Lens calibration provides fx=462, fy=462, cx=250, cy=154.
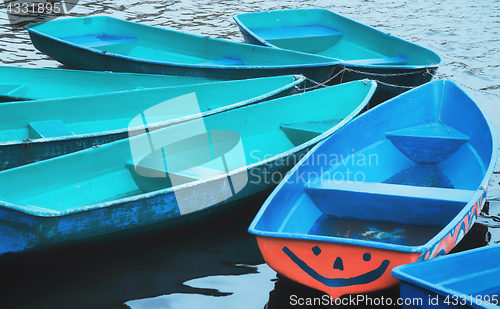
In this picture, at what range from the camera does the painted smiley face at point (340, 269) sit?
2.91m

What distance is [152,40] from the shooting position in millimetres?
7953

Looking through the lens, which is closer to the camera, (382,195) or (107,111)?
(382,195)

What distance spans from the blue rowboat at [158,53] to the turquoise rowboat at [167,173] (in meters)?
0.96

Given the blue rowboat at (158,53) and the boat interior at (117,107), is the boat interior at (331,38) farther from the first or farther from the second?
the boat interior at (117,107)

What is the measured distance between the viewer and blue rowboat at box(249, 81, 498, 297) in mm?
2957

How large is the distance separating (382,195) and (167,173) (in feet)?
→ 6.17

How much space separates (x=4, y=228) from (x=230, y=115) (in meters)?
2.54

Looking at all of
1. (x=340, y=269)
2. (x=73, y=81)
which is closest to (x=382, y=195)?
(x=340, y=269)

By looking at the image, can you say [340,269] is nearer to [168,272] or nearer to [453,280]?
[453,280]

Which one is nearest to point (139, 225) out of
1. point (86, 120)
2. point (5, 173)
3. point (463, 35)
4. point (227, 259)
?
point (227, 259)

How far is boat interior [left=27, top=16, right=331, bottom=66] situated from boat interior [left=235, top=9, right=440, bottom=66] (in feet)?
3.71

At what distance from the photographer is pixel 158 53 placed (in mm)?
7824

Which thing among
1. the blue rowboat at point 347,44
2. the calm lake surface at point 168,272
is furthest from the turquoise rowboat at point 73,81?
the calm lake surface at point 168,272

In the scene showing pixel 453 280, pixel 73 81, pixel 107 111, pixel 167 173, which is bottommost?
pixel 453 280
